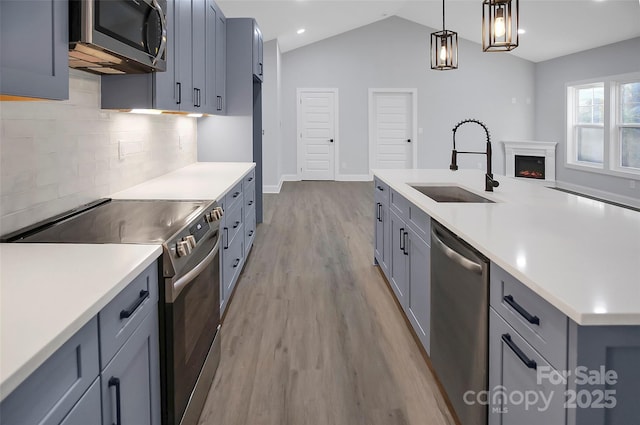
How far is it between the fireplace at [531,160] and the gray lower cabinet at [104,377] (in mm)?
9933

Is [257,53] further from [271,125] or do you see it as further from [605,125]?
[605,125]

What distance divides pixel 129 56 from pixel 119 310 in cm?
109

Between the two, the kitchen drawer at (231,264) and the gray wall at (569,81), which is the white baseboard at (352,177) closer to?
the gray wall at (569,81)

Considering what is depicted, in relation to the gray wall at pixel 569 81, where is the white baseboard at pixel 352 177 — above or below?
below

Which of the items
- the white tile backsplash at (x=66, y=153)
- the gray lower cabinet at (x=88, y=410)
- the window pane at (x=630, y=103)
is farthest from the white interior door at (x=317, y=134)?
the gray lower cabinet at (x=88, y=410)

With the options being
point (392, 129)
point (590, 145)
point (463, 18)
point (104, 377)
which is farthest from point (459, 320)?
point (392, 129)

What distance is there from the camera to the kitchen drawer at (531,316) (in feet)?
4.04

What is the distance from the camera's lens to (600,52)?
336 inches

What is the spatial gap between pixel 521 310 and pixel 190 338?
1.21 m

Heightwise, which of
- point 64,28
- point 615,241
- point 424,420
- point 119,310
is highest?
point 64,28

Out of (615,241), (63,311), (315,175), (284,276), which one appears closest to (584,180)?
(315,175)

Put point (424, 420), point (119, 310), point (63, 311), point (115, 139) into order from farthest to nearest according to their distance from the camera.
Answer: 1. point (115, 139)
2. point (424, 420)
3. point (119, 310)
4. point (63, 311)

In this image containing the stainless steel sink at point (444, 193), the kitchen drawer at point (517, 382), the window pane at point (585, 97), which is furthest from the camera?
the window pane at point (585, 97)

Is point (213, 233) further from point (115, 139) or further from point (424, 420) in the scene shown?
point (424, 420)
